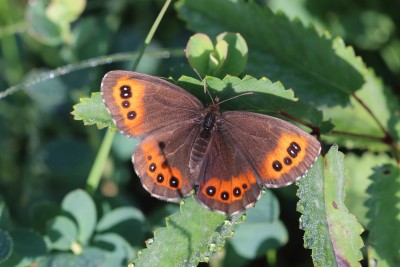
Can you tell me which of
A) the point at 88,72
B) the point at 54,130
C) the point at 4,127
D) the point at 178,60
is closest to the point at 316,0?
the point at 178,60

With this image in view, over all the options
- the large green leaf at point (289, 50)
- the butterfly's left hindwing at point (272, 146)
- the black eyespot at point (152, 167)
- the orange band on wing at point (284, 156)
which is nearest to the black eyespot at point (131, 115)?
the black eyespot at point (152, 167)

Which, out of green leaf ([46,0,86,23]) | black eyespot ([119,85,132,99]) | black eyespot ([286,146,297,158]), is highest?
green leaf ([46,0,86,23])

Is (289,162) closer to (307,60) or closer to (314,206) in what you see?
(314,206)

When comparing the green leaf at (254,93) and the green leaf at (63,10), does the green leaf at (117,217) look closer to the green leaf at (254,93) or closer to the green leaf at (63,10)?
the green leaf at (254,93)

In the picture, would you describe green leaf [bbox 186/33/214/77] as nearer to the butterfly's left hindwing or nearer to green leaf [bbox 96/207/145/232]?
the butterfly's left hindwing

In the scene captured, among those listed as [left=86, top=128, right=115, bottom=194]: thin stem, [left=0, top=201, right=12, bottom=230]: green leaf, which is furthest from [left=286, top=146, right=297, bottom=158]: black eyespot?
[left=0, top=201, right=12, bottom=230]: green leaf

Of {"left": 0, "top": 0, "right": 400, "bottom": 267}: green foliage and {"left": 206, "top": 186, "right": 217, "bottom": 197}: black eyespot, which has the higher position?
{"left": 0, "top": 0, "right": 400, "bottom": 267}: green foliage

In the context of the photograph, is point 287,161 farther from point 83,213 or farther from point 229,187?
point 83,213
